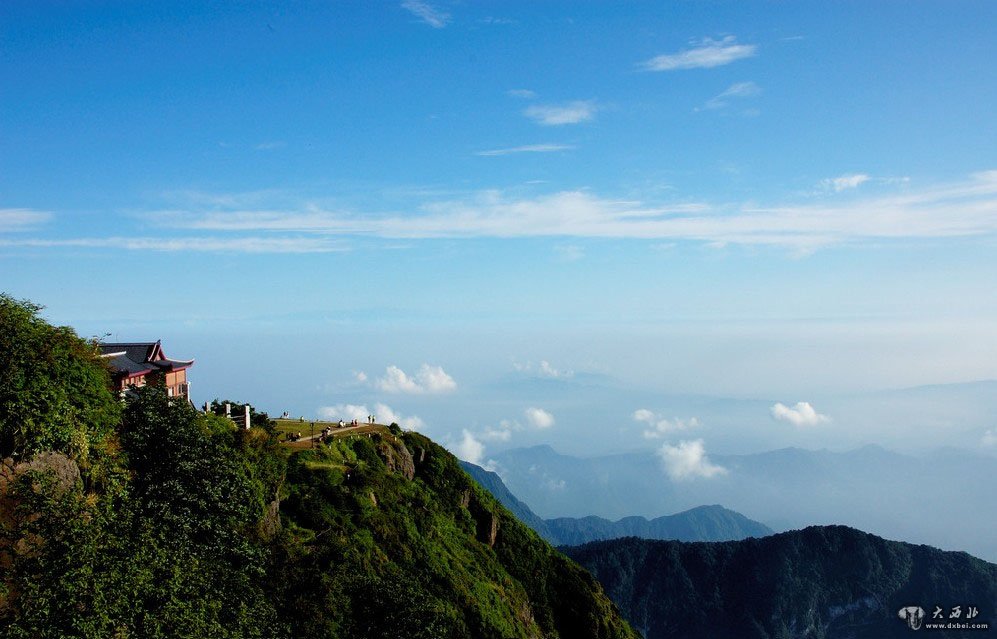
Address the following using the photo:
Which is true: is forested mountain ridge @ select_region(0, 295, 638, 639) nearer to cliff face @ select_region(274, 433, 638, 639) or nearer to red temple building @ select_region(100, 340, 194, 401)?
cliff face @ select_region(274, 433, 638, 639)

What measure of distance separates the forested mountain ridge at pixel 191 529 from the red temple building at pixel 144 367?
10.4m

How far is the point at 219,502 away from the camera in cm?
4509

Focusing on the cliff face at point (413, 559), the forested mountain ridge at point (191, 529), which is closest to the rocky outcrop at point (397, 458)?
the cliff face at point (413, 559)

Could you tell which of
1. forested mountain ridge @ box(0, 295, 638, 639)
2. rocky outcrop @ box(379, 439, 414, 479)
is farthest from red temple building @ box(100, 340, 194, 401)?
rocky outcrop @ box(379, 439, 414, 479)

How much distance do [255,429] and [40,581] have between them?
27.8m

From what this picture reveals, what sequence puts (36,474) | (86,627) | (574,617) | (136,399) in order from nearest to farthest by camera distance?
(86,627), (36,474), (136,399), (574,617)

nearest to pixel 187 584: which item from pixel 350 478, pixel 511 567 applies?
pixel 350 478

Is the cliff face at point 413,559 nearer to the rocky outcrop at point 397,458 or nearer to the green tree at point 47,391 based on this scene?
the rocky outcrop at point 397,458

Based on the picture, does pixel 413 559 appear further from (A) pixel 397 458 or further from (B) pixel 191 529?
(B) pixel 191 529

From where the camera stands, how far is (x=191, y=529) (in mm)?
42188

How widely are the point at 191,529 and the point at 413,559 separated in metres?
24.9

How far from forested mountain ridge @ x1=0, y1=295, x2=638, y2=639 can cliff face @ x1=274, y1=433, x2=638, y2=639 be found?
0.17m

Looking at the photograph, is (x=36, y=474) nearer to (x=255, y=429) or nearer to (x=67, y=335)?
(x=67, y=335)

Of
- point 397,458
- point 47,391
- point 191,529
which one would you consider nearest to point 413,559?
point 397,458
